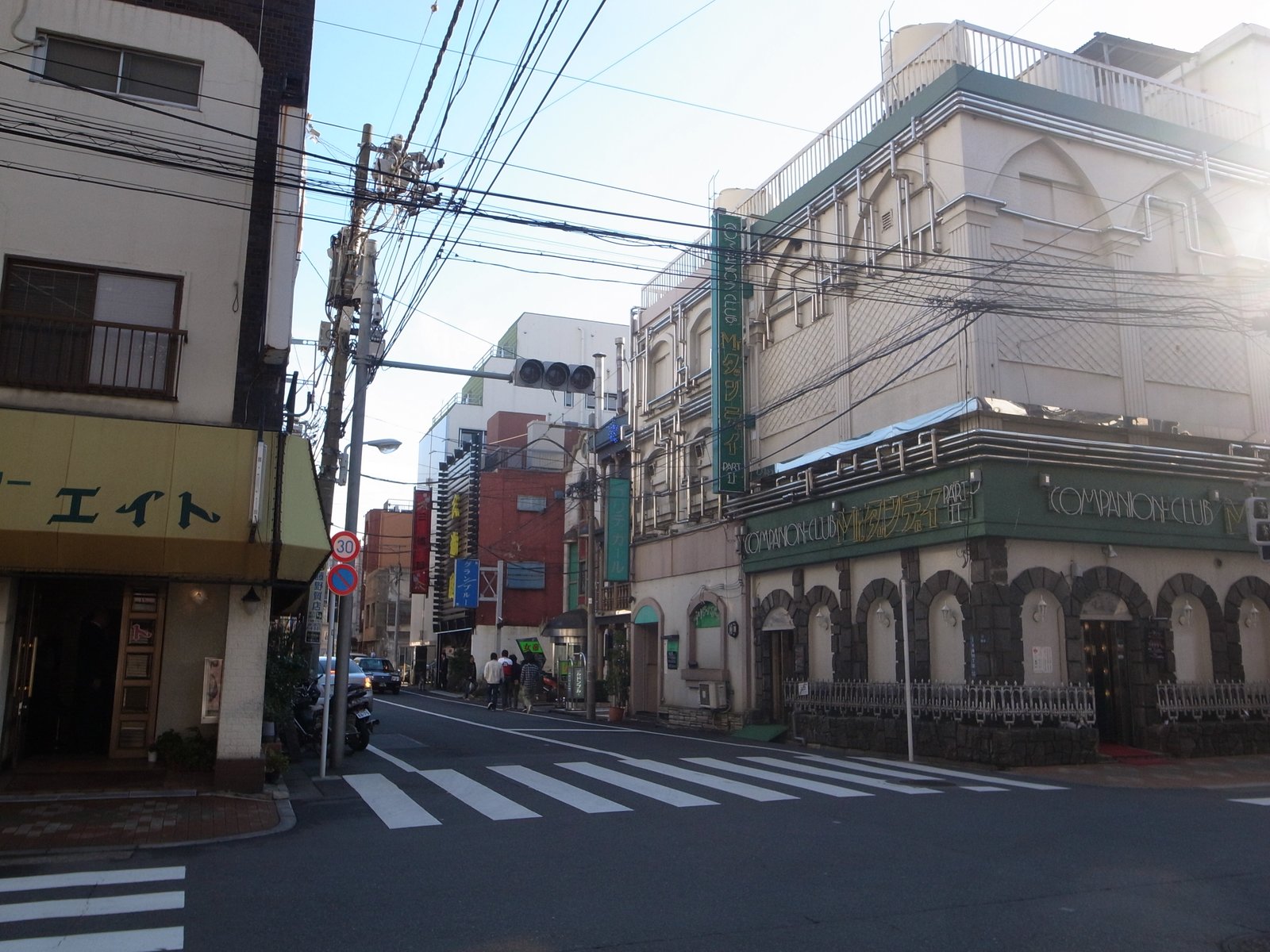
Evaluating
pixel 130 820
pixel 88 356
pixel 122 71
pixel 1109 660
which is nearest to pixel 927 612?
pixel 1109 660

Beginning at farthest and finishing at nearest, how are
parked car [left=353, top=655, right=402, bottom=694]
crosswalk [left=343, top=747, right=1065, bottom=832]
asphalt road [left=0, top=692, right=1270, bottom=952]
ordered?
parked car [left=353, top=655, right=402, bottom=694] → crosswalk [left=343, top=747, right=1065, bottom=832] → asphalt road [left=0, top=692, right=1270, bottom=952]

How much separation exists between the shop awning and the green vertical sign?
60.6 ft

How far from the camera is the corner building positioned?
17.2 m

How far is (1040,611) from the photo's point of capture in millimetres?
17125

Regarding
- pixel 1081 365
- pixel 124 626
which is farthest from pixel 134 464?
pixel 1081 365

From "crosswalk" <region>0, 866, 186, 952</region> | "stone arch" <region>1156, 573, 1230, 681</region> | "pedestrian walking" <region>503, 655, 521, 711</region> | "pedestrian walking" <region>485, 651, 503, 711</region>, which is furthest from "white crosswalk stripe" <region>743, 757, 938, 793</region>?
"pedestrian walking" <region>503, 655, 521, 711</region>

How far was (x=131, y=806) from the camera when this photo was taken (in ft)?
36.0

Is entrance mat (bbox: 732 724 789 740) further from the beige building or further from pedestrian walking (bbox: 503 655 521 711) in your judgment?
the beige building

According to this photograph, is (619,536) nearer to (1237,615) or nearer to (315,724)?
(315,724)

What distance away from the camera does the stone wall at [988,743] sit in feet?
51.4

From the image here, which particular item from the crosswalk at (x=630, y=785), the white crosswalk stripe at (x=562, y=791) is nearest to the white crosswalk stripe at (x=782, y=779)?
the crosswalk at (x=630, y=785)

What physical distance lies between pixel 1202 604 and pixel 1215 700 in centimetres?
185

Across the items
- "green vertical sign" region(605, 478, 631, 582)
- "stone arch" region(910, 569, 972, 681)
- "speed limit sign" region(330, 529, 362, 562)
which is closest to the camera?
"speed limit sign" region(330, 529, 362, 562)

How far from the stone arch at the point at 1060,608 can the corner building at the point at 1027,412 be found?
4cm
